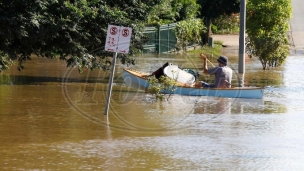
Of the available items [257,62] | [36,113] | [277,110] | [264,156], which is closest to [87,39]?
[36,113]

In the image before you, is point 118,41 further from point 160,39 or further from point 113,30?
point 160,39

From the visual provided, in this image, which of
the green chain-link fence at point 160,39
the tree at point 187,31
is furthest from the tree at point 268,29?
the tree at point 187,31

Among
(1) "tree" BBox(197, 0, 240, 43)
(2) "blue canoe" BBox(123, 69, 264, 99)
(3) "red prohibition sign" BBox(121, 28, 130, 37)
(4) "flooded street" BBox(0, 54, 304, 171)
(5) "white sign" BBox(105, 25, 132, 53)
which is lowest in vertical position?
(4) "flooded street" BBox(0, 54, 304, 171)

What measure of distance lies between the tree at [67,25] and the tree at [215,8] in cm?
1554

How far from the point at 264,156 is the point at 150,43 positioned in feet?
71.8

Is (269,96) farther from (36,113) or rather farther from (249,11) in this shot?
(249,11)

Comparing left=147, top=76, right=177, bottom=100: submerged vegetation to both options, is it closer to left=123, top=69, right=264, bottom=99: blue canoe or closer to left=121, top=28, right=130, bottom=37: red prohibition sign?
left=123, top=69, right=264, bottom=99: blue canoe

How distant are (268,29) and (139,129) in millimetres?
15297

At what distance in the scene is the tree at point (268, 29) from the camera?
2719 cm

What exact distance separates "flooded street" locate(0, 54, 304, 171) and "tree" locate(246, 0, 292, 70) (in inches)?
202

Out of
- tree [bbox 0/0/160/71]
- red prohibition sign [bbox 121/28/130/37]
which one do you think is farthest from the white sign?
tree [bbox 0/0/160/71]

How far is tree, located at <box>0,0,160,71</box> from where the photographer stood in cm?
1770

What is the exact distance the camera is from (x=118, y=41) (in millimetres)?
14992

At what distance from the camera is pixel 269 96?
19.5 metres
